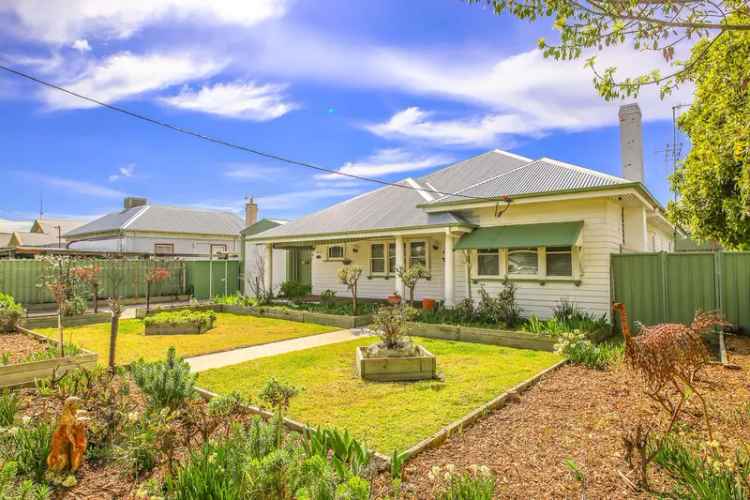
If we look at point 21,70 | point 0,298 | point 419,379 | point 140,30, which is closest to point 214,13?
point 140,30

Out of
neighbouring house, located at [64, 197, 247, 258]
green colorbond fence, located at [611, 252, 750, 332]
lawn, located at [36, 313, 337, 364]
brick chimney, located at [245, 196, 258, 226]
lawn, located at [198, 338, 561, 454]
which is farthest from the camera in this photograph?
neighbouring house, located at [64, 197, 247, 258]

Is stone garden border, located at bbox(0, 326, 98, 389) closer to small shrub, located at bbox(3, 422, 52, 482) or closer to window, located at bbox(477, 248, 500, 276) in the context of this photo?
small shrub, located at bbox(3, 422, 52, 482)

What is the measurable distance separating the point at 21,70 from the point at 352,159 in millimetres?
8520

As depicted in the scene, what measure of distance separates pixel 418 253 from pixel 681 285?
8.28 meters

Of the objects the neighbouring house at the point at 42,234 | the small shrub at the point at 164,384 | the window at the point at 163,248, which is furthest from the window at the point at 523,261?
the neighbouring house at the point at 42,234

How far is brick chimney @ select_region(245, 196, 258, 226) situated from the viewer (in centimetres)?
2716

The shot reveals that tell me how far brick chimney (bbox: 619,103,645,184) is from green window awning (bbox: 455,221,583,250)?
5.45 meters

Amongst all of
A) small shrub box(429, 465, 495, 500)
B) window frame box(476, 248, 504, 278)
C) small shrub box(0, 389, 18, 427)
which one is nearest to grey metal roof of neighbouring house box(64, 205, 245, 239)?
window frame box(476, 248, 504, 278)

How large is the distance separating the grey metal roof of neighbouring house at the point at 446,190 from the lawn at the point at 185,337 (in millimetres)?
4389

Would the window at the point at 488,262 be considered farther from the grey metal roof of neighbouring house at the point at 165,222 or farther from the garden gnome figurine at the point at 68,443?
the grey metal roof of neighbouring house at the point at 165,222

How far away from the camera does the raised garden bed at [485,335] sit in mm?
9047

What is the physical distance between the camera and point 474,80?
992cm

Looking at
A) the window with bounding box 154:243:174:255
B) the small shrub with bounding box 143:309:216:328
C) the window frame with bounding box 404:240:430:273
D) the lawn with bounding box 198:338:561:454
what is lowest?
the lawn with bounding box 198:338:561:454

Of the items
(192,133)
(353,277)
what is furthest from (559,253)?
(192,133)
